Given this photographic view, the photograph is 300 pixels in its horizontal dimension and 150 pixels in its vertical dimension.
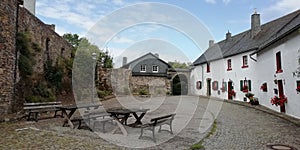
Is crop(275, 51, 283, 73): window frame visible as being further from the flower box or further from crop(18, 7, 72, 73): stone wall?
crop(18, 7, 72, 73): stone wall

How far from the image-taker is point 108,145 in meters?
4.83

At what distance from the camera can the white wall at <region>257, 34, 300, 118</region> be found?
9203mm

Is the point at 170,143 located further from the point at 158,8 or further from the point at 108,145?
the point at 158,8

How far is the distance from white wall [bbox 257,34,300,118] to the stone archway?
14079 millimetres

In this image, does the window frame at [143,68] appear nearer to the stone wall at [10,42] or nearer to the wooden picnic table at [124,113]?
the stone wall at [10,42]

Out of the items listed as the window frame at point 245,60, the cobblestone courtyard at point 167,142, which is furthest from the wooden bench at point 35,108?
the window frame at point 245,60

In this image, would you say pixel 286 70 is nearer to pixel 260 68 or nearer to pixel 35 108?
pixel 260 68

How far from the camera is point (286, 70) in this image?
1018 centimetres

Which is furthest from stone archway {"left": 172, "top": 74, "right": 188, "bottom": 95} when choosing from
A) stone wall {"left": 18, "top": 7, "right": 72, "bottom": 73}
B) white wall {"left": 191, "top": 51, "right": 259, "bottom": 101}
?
stone wall {"left": 18, "top": 7, "right": 72, "bottom": 73}

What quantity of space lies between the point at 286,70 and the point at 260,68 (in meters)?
4.38

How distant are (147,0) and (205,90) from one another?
617 inches

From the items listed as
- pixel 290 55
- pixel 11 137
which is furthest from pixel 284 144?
pixel 11 137

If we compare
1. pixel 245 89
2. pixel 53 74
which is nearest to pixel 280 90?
pixel 245 89

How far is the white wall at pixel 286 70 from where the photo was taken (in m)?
9.20
